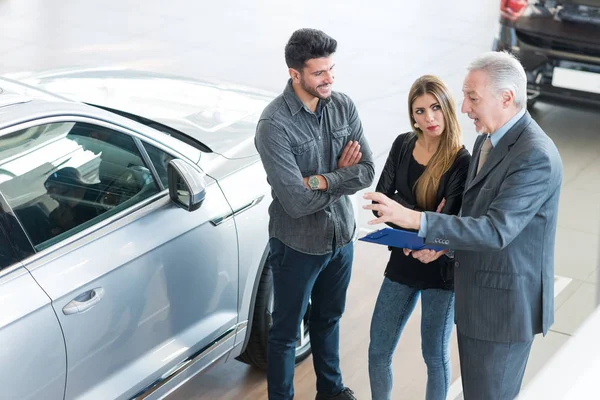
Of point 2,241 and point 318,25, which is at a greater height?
point 2,241

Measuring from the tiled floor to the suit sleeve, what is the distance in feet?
5.09

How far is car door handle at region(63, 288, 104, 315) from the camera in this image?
2715mm

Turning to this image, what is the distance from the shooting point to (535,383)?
0.77m

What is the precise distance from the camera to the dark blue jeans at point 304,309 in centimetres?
331

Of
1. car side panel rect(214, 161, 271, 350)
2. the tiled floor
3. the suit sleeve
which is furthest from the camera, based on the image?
the tiled floor

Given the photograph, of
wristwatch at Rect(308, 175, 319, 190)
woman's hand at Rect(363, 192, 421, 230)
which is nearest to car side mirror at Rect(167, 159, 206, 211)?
wristwatch at Rect(308, 175, 319, 190)

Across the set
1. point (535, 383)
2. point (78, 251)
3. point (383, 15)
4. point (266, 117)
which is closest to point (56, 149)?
point (78, 251)

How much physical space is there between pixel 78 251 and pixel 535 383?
2.28 metres

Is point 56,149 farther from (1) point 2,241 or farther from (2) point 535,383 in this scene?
(2) point 535,383

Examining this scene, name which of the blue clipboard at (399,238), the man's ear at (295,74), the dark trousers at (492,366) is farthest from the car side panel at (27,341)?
the dark trousers at (492,366)

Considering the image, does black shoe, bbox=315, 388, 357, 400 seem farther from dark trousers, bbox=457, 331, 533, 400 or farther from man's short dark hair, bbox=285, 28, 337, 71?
man's short dark hair, bbox=285, 28, 337, 71

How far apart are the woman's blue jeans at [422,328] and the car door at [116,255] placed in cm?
67

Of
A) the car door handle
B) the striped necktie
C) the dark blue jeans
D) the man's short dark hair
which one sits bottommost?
the dark blue jeans

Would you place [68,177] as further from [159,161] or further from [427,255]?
[427,255]
